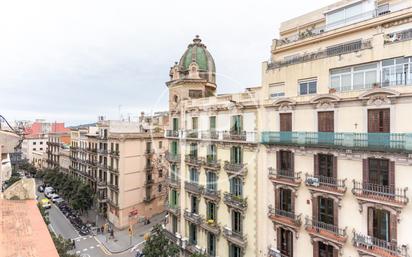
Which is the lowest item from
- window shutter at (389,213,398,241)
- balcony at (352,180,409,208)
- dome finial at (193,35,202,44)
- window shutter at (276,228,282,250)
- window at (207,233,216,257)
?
window at (207,233,216,257)

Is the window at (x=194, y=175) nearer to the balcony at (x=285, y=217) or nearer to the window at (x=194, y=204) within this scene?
the window at (x=194, y=204)

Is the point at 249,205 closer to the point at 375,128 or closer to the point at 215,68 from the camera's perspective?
the point at 375,128

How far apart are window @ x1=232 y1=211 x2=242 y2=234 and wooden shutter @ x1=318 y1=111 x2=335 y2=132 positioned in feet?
37.6

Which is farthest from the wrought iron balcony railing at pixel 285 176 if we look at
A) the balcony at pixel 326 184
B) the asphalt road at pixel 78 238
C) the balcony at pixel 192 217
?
the asphalt road at pixel 78 238

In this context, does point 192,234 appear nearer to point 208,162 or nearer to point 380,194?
point 208,162

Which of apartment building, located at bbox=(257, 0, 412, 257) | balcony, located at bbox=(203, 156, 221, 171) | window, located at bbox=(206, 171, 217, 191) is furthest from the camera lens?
window, located at bbox=(206, 171, 217, 191)

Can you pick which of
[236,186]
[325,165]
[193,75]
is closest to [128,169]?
[193,75]

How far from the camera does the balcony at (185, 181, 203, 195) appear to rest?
94.9 feet

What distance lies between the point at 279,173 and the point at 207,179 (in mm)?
8620

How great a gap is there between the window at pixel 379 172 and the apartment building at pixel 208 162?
364 inches

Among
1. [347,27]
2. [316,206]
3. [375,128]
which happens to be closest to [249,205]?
[316,206]

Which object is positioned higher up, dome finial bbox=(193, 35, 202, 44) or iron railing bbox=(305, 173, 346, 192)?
dome finial bbox=(193, 35, 202, 44)

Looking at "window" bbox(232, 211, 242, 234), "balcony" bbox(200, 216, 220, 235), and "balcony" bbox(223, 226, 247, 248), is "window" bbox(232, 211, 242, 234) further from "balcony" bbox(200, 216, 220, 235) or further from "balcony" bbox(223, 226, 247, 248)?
"balcony" bbox(200, 216, 220, 235)

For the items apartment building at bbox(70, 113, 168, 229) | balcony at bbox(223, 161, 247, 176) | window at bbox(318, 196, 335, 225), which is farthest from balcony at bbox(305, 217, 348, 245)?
apartment building at bbox(70, 113, 168, 229)
